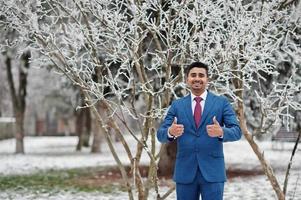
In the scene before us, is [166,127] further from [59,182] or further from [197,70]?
[59,182]

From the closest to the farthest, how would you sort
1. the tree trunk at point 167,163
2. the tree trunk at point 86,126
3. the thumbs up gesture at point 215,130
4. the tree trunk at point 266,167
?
the thumbs up gesture at point 215,130 → the tree trunk at point 266,167 → the tree trunk at point 167,163 → the tree trunk at point 86,126

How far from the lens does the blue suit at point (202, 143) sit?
4695mm

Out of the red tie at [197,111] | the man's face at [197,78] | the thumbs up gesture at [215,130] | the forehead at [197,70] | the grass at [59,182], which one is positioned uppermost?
the forehead at [197,70]

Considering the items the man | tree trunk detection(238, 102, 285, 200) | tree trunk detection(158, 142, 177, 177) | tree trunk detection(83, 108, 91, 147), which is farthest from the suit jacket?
tree trunk detection(83, 108, 91, 147)

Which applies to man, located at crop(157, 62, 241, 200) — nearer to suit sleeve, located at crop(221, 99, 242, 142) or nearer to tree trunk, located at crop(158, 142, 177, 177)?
suit sleeve, located at crop(221, 99, 242, 142)

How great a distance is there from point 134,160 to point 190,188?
112 inches

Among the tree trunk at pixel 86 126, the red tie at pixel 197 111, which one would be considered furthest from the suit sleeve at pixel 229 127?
the tree trunk at pixel 86 126

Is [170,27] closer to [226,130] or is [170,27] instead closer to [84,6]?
[84,6]

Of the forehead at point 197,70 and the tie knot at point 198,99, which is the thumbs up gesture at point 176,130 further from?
the forehead at point 197,70

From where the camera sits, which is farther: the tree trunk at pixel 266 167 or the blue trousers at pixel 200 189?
the tree trunk at pixel 266 167

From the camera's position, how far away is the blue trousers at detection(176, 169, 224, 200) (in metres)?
4.71

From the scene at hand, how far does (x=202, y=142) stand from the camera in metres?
4.70

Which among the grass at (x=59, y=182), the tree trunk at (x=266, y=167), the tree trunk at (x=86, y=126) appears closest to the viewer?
the tree trunk at (x=266, y=167)

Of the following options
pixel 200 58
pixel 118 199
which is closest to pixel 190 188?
pixel 200 58
